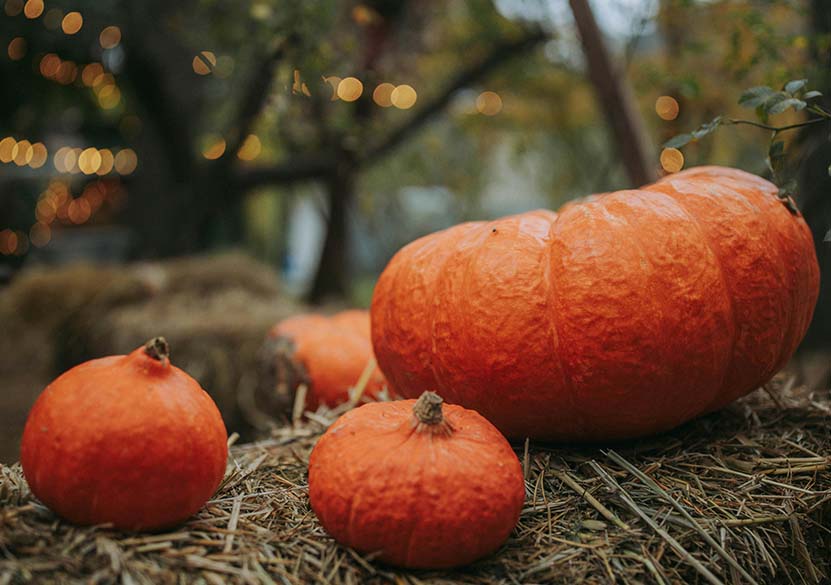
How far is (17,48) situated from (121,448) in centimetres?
558

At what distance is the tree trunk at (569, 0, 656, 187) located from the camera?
368 cm

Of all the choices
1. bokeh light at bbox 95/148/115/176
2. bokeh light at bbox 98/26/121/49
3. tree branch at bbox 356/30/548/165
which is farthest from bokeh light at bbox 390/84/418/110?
bokeh light at bbox 95/148/115/176

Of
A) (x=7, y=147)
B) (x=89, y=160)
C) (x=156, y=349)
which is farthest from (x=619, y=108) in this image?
(x=89, y=160)

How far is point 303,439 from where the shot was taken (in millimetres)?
2148

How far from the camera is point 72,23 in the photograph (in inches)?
201

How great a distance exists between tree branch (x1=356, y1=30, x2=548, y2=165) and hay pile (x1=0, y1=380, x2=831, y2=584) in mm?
4172

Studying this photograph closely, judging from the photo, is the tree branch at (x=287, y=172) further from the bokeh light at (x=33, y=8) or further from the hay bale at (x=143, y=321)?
the bokeh light at (x=33, y=8)

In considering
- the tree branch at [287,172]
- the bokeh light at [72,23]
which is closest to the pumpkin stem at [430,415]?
the tree branch at [287,172]

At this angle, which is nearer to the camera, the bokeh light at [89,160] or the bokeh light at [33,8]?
the bokeh light at [33,8]

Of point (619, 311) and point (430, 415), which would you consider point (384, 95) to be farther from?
point (430, 415)

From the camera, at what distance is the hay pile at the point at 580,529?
1232 millimetres

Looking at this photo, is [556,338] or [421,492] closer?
[421,492]

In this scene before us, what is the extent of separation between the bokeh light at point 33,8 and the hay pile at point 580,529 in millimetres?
4629

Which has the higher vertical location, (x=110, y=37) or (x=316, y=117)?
(x=110, y=37)
